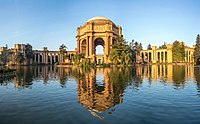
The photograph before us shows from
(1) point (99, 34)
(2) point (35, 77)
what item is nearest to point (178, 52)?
(1) point (99, 34)

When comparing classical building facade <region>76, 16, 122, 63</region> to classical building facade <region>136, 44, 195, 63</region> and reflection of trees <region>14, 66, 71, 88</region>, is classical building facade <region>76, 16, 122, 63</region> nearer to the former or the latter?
classical building facade <region>136, 44, 195, 63</region>

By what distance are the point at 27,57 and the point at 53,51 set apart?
23.2 meters

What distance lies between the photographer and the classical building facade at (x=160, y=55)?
133 m

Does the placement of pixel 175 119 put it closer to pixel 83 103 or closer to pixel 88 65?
pixel 83 103

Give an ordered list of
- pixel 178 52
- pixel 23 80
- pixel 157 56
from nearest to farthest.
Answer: pixel 23 80 < pixel 178 52 < pixel 157 56

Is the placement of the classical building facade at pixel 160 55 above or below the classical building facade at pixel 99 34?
below

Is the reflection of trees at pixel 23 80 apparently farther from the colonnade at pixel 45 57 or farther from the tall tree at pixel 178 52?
the colonnade at pixel 45 57

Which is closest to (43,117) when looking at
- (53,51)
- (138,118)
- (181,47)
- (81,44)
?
(138,118)

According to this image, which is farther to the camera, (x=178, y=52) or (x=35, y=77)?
(x=178, y=52)

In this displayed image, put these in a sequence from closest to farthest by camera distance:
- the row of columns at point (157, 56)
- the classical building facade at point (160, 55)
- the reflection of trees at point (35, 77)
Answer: the reflection of trees at point (35, 77)
the classical building facade at point (160, 55)
the row of columns at point (157, 56)

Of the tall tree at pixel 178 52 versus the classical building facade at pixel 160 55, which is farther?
the classical building facade at pixel 160 55

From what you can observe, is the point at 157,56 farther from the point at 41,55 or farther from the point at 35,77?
the point at 35,77

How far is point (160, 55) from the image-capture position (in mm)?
136125

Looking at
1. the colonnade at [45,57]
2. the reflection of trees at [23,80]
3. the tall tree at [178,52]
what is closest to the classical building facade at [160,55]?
the tall tree at [178,52]
